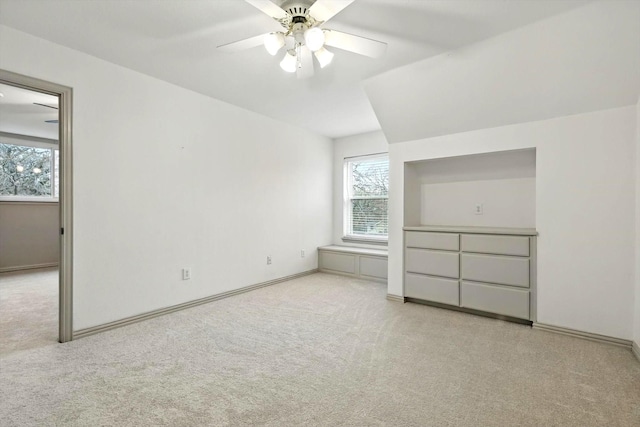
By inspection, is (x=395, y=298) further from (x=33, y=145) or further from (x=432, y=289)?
(x=33, y=145)

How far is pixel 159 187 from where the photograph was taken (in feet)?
10.6

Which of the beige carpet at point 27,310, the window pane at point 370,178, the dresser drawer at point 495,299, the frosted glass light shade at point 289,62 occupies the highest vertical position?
the frosted glass light shade at point 289,62

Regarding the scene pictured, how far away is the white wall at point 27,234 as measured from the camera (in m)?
5.32

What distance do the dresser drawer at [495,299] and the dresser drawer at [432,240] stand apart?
0.43 meters

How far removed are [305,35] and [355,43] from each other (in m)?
0.37

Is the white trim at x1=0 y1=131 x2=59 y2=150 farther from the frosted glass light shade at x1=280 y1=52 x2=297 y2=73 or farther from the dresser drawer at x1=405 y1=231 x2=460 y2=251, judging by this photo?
the dresser drawer at x1=405 y1=231 x2=460 y2=251

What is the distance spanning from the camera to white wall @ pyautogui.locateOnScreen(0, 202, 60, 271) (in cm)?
532

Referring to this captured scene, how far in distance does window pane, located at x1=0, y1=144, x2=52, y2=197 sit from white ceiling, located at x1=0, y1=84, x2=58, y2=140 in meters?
0.34

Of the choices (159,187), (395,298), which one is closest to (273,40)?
(159,187)

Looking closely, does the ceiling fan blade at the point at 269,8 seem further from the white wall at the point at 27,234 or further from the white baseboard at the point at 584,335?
the white wall at the point at 27,234

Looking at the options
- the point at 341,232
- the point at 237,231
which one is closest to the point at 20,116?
the point at 237,231

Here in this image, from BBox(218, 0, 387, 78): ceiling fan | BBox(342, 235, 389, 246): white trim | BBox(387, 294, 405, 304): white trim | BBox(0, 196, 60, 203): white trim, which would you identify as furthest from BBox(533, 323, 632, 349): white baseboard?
BBox(0, 196, 60, 203): white trim

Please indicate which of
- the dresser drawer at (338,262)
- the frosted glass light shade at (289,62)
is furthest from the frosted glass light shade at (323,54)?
the dresser drawer at (338,262)

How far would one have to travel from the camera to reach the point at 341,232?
5719 mm
